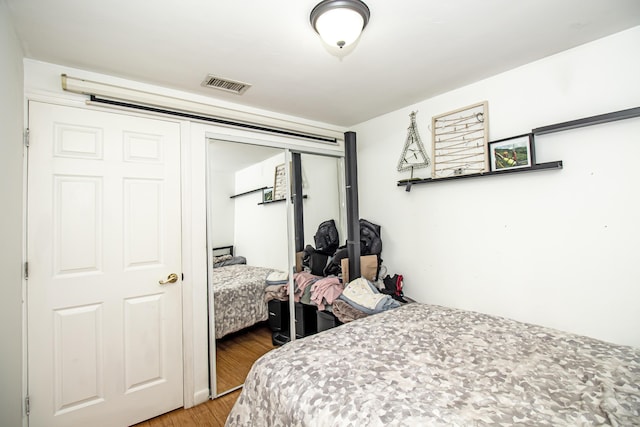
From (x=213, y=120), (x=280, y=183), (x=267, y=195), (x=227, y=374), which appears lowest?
(x=227, y=374)

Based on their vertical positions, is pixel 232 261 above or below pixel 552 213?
below

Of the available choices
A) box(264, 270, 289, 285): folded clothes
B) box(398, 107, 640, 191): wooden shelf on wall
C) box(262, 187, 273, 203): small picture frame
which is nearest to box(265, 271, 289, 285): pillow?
box(264, 270, 289, 285): folded clothes

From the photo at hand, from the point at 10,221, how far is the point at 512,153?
2.99 meters

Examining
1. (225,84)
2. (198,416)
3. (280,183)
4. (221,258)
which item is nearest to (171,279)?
(221,258)

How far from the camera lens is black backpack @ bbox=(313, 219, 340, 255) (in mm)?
2995

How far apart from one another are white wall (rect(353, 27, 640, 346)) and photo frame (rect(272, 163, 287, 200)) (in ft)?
4.01

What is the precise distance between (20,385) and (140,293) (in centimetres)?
70

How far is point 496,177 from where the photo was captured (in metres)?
2.15

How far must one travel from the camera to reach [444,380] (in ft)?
4.25

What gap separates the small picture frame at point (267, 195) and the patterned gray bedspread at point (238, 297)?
62 centimetres

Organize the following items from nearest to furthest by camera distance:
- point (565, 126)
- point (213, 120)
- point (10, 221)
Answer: point (10, 221) → point (565, 126) → point (213, 120)

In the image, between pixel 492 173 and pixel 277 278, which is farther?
pixel 277 278

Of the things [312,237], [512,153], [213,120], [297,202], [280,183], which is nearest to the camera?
[512,153]

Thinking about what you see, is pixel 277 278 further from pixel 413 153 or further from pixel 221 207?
pixel 413 153
